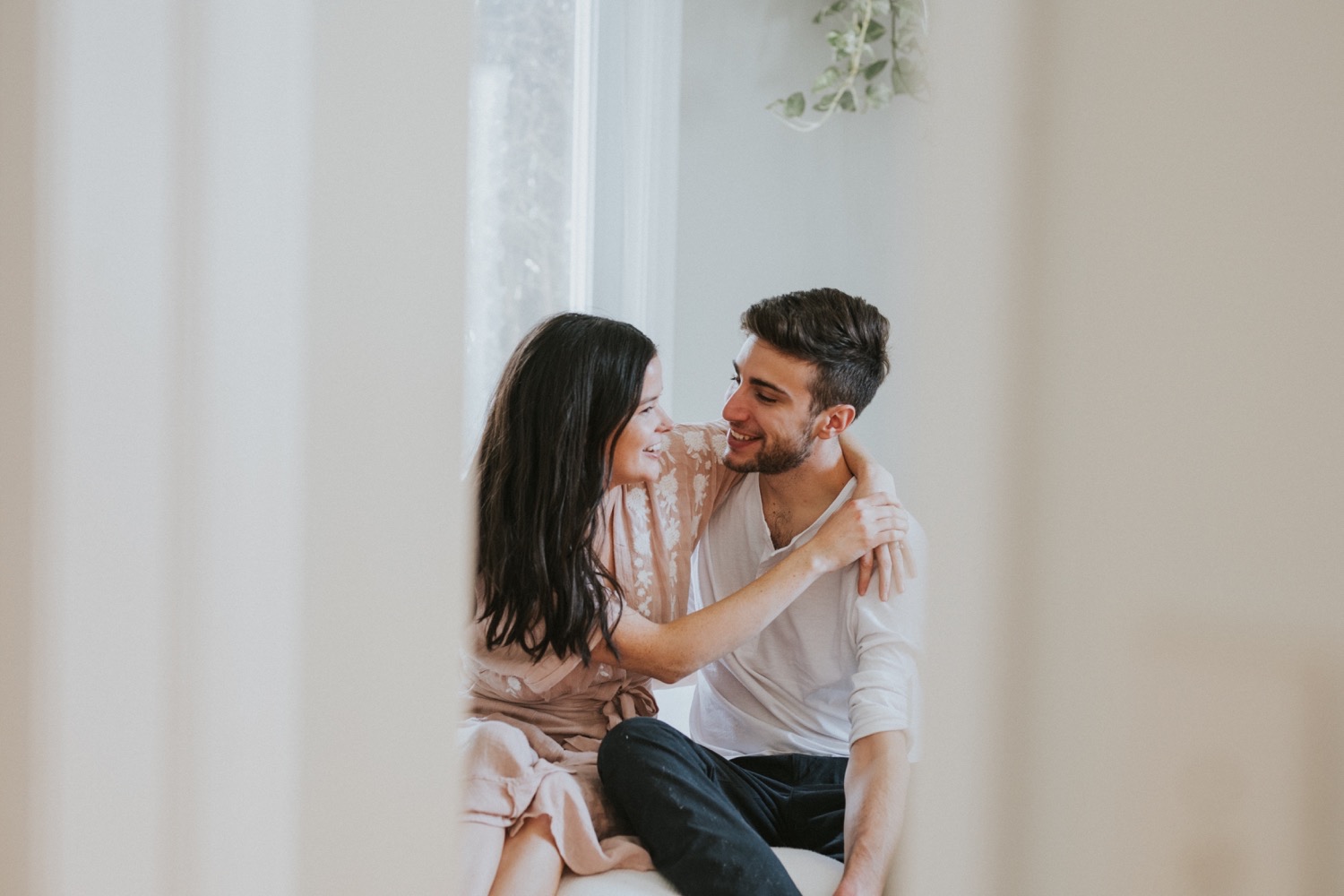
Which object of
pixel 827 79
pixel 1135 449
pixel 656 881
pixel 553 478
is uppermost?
pixel 827 79

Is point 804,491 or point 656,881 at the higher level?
point 804,491

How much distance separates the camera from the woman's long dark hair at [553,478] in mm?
1162

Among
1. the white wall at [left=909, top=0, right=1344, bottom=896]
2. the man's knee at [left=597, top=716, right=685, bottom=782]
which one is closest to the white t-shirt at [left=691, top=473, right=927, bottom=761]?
the man's knee at [left=597, top=716, right=685, bottom=782]

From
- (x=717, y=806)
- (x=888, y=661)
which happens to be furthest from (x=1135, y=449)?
(x=888, y=661)

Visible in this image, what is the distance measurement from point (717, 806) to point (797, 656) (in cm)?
32

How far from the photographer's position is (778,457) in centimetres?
134

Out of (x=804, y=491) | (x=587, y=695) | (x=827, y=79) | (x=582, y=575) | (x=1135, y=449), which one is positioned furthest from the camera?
(x=827, y=79)

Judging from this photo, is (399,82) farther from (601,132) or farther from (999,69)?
(601,132)

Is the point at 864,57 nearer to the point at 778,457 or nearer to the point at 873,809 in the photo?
the point at 778,457

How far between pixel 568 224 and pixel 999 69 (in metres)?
1.65

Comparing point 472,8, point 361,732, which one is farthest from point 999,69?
point 361,732

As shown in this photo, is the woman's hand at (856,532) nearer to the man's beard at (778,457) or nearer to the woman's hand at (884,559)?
the woman's hand at (884,559)

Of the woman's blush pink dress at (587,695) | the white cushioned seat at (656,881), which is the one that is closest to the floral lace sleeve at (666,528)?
the woman's blush pink dress at (587,695)

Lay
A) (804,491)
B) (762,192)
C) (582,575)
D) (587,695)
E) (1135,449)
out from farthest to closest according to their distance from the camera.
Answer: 1. (762,192)
2. (804,491)
3. (587,695)
4. (582,575)
5. (1135,449)
